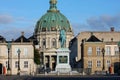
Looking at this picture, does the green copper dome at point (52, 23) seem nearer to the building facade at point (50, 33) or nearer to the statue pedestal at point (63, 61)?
the building facade at point (50, 33)

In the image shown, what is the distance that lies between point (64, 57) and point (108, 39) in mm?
44350

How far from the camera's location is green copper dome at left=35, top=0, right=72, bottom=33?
19150 cm

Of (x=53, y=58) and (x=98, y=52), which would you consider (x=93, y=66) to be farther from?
(x=53, y=58)

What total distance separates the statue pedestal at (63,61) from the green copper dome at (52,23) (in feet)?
344

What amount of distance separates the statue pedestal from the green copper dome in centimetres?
10486

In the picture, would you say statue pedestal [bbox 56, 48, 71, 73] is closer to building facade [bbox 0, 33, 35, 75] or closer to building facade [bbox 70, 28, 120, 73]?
building facade [bbox 70, 28, 120, 73]

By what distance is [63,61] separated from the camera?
3354 inches

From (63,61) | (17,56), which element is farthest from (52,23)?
(63,61)

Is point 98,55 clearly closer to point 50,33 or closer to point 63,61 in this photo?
point 63,61

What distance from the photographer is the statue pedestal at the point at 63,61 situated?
84125 mm

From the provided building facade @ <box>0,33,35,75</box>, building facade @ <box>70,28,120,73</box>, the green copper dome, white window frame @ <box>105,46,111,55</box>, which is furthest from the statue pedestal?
the green copper dome

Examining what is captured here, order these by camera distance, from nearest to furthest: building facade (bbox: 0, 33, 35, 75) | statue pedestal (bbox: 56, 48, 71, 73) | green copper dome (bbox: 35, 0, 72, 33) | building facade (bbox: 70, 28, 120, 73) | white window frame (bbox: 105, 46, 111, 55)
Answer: statue pedestal (bbox: 56, 48, 71, 73) < building facade (bbox: 70, 28, 120, 73) < building facade (bbox: 0, 33, 35, 75) < white window frame (bbox: 105, 46, 111, 55) < green copper dome (bbox: 35, 0, 72, 33)

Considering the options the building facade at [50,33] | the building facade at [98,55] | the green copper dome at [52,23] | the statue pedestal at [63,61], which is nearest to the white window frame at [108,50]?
the building facade at [98,55]

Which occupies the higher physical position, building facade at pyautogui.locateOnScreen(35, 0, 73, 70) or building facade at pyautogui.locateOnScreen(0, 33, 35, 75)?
building facade at pyautogui.locateOnScreen(35, 0, 73, 70)
